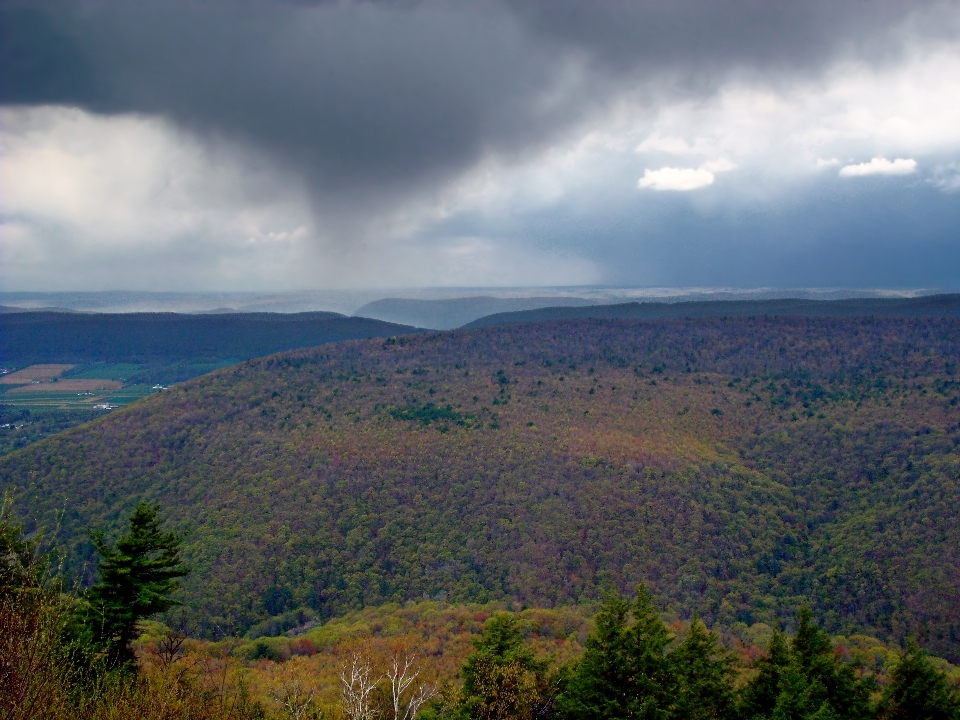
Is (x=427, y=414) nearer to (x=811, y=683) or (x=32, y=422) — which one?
(x=811, y=683)

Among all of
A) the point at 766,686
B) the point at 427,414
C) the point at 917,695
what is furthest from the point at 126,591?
the point at 427,414

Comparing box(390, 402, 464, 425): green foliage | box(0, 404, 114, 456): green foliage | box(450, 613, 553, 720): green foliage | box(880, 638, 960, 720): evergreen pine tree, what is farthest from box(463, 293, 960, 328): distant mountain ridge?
box(450, 613, 553, 720): green foliage

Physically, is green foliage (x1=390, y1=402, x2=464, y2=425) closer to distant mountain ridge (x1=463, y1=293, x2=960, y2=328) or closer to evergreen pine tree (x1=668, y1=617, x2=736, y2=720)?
distant mountain ridge (x1=463, y1=293, x2=960, y2=328)

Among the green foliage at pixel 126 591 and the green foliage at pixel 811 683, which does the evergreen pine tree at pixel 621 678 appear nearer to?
the green foliage at pixel 811 683

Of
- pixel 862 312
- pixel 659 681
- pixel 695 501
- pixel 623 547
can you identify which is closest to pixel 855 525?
pixel 695 501

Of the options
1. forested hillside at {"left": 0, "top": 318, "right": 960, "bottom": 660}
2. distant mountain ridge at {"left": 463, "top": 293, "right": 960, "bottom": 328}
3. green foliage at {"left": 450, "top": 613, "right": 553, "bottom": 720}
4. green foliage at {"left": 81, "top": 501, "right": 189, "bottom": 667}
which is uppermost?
distant mountain ridge at {"left": 463, "top": 293, "right": 960, "bottom": 328}

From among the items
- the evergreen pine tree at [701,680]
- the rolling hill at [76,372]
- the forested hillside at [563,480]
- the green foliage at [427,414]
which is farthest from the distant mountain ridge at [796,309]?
the evergreen pine tree at [701,680]
